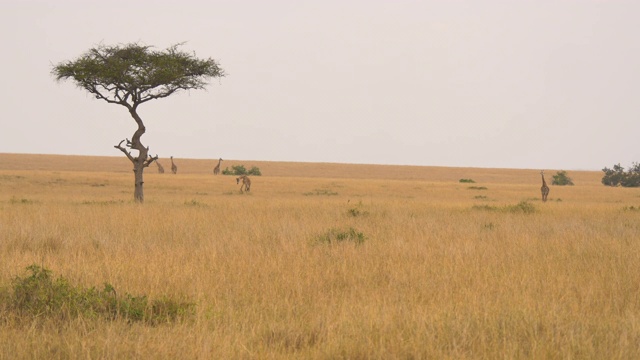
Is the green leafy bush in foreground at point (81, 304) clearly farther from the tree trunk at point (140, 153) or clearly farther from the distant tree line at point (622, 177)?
the distant tree line at point (622, 177)

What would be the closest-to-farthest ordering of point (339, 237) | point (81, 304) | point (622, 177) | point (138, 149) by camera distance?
point (81, 304) → point (339, 237) → point (138, 149) → point (622, 177)

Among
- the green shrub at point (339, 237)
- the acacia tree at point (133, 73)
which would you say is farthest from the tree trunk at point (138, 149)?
the green shrub at point (339, 237)

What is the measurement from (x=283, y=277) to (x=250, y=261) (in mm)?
1439

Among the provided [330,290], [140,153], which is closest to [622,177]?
[140,153]

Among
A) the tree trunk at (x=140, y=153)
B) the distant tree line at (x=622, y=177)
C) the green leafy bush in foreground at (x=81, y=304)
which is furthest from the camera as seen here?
the distant tree line at (x=622, y=177)

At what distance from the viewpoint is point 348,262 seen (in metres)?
9.25

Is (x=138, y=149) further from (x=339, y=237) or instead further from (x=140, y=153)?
(x=339, y=237)

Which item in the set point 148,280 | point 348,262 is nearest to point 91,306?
point 148,280

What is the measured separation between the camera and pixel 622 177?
62.6 m

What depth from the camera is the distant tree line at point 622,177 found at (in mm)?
60812

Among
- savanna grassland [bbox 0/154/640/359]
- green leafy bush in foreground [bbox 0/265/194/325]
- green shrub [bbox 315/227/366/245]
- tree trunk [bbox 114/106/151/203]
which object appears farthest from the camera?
tree trunk [bbox 114/106/151/203]

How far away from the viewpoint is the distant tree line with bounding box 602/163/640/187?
60.8m

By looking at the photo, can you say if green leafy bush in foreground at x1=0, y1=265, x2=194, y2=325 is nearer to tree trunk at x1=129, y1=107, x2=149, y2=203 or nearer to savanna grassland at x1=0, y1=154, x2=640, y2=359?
savanna grassland at x1=0, y1=154, x2=640, y2=359

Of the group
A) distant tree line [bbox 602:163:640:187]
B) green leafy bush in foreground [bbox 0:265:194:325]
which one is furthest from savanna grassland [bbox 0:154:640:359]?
distant tree line [bbox 602:163:640:187]
